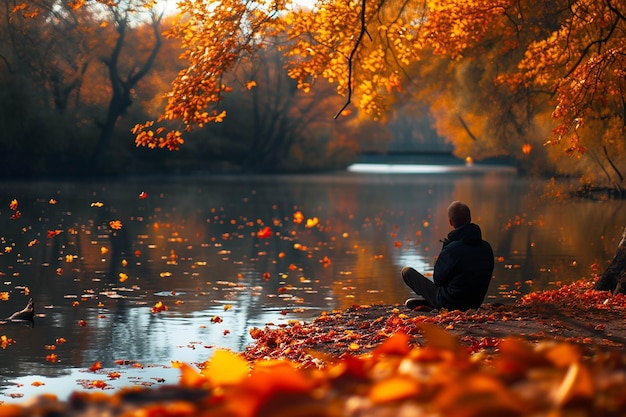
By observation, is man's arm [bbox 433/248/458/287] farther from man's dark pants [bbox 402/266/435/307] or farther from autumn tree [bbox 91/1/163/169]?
autumn tree [bbox 91/1/163/169]

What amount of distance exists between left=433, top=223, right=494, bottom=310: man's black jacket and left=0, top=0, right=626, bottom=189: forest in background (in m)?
2.50

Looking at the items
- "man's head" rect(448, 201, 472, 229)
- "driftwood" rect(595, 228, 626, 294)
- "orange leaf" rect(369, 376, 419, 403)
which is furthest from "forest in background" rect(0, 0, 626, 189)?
"orange leaf" rect(369, 376, 419, 403)

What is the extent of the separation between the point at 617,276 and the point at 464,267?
3.45 metres

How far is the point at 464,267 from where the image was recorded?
414 inches

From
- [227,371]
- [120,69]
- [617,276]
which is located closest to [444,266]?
[617,276]

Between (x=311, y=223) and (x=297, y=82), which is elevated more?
(x=297, y=82)

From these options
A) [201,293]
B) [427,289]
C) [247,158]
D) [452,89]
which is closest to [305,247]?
[201,293]

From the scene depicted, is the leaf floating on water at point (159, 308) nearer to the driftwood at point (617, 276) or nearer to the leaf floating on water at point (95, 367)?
the leaf floating on water at point (95, 367)

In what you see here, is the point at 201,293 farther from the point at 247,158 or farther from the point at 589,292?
the point at 247,158

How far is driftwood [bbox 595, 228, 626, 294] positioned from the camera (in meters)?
12.8

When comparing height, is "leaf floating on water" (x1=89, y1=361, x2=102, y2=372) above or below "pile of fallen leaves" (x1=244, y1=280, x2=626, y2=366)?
below

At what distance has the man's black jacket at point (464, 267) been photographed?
10.5 m

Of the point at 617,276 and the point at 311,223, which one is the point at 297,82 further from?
the point at 617,276

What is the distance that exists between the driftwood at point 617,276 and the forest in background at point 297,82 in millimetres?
1612
